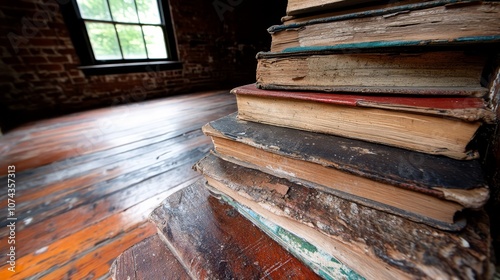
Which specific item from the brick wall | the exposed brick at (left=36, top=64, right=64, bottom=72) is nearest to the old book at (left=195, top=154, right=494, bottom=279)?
the brick wall

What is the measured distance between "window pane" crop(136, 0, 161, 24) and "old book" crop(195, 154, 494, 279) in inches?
122

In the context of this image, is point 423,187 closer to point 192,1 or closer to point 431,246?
point 431,246

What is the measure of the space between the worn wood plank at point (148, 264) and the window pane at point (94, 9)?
113 inches

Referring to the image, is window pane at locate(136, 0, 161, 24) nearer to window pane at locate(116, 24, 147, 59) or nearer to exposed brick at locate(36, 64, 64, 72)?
window pane at locate(116, 24, 147, 59)

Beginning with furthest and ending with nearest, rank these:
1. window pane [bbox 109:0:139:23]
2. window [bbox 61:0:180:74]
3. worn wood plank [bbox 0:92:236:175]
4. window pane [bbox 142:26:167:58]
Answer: window pane [bbox 142:26:167:58], window pane [bbox 109:0:139:23], window [bbox 61:0:180:74], worn wood plank [bbox 0:92:236:175]

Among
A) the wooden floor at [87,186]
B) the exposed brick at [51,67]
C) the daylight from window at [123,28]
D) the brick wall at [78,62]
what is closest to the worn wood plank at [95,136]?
the wooden floor at [87,186]

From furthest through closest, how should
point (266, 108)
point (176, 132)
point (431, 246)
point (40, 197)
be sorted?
point (176, 132), point (40, 197), point (266, 108), point (431, 246)

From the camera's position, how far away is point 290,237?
1.16ft

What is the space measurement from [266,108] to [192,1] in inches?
136

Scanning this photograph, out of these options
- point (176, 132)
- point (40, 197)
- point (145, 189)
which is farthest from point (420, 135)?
point (176, 132)

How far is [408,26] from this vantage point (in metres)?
0.33

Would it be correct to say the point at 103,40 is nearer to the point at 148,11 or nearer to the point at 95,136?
the point at 148,11

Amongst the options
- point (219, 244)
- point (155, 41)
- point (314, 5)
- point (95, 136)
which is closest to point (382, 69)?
point (314, 5)

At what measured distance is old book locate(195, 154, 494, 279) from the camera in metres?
0.21
